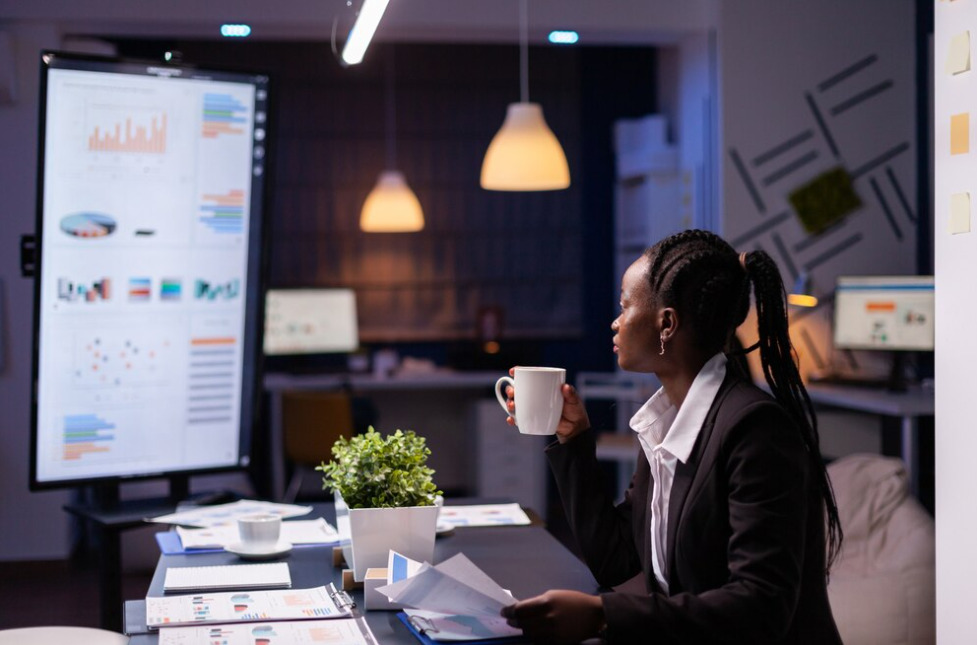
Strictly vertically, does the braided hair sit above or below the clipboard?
above

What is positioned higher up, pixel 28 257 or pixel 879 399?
pixel 28 257

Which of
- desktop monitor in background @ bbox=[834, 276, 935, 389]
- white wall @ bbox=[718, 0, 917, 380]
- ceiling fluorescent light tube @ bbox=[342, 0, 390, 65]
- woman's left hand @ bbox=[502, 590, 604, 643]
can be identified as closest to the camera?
woman's left hand @ bbox=[502, 590, 604, 643]

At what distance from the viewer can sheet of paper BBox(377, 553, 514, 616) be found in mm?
1439

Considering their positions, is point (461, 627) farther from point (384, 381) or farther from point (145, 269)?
point (384, 381)

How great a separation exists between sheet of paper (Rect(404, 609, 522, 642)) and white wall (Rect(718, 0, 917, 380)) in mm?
4015

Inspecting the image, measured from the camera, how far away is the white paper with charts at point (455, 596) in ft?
4.73

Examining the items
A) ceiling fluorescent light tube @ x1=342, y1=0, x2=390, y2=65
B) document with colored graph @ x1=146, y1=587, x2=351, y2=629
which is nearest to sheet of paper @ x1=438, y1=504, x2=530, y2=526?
document with colored graph @ x1=146, y1=587, x2=351, y2=629

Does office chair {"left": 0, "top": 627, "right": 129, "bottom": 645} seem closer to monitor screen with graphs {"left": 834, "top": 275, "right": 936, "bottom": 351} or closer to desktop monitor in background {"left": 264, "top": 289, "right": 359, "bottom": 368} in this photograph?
monitor screen with graphs {"left": 834, "top": 275, "right": 936, "bottom": 351}

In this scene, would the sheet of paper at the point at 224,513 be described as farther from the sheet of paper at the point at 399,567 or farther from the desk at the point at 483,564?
the sheet of paper at the point at 399,567

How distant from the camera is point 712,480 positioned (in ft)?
4.91

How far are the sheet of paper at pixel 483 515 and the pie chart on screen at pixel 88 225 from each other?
1129mm

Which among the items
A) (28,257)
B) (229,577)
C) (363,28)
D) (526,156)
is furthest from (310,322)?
(229,577)
